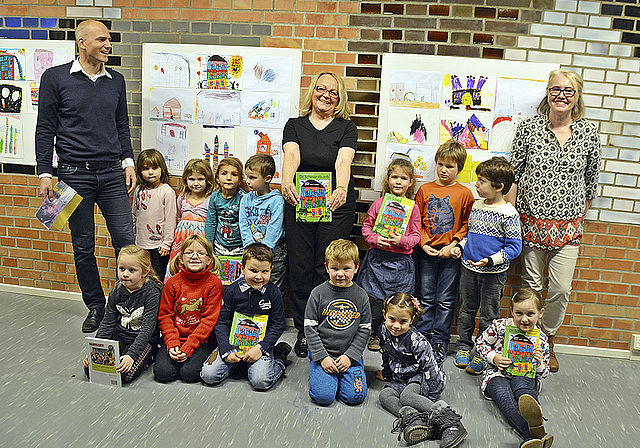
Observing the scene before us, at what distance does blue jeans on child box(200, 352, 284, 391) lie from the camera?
2824 mm

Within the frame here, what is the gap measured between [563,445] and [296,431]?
4.19 feet

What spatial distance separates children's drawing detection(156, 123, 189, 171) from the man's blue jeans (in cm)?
41

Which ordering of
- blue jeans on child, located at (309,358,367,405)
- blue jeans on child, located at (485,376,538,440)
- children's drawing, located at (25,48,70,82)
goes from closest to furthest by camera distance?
1. blue jeans on child, located at (485,376,538,440)
2. blue jeans on child, located at (309,358,367,405)
3. children's drawing, located at (25,48,70,82)

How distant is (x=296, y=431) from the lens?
246cm

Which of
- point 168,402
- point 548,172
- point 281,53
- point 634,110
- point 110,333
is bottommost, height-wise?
point 168,402

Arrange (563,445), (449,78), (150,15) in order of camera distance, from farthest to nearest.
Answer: (150,15), (449,78), (563,445)

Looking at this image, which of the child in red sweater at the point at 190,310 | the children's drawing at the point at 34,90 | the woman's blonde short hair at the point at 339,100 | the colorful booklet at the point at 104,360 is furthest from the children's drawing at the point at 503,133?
the children's drawing at the point at 34,90

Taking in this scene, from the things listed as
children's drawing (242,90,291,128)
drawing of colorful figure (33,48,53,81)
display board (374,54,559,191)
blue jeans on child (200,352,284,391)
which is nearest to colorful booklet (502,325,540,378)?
display board (374,54,559,191)

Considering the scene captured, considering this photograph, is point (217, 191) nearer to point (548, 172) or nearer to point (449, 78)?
point (449, 78)

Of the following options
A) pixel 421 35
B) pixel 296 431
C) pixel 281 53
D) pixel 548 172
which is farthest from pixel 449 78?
pixel 296 431

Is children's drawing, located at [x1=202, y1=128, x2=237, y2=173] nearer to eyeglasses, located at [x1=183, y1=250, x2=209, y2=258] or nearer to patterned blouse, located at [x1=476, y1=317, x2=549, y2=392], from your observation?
eyeglasses, located at [x1=183, y1=250, x2=209, y2=258]

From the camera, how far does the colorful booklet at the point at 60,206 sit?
10.8ft

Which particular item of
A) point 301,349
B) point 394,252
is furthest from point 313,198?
point 301,349

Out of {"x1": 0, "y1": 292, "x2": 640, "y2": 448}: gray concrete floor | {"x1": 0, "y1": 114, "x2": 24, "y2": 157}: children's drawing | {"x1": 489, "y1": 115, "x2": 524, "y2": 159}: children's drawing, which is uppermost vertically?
{"x1": 489, "y1": 115, "x2": 524, "y2": 159}: children's drawing
